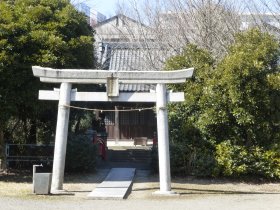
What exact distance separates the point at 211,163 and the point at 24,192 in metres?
6.30

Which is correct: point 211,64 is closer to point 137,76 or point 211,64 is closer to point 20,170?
point 137,76

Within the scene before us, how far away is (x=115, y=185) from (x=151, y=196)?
1.67 metres

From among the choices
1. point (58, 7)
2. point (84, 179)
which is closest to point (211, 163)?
point (84, 179)

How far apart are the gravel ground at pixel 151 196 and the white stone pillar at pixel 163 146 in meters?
0.48

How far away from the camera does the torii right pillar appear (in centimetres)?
1421

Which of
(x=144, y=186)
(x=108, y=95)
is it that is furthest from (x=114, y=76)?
(x=144, y=186)

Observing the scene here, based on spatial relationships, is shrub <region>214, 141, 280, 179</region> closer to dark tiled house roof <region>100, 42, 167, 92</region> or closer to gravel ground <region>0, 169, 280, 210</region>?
gravel ground <region>0, 169, 280, 210</region>

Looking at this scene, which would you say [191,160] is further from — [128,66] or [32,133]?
[128,66]

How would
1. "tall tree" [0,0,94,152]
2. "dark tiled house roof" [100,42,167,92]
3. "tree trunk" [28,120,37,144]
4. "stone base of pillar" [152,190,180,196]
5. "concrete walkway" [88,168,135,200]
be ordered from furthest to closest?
1. "dark tiled house roof" [100,42,167,92]
2. "tree trunk" [28,120,37,144]
3. "tall tree" [0,0,94,152]
4. "stone base of pillar" [152,190,180,196]
5. "concrete walkway" [88,168,135,200]

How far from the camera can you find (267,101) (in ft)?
54.1

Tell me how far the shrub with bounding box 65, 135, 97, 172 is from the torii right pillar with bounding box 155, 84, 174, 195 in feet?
13.9

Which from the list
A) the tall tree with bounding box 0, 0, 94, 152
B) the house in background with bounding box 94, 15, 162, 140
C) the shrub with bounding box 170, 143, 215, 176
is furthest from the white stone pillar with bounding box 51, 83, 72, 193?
the house in background with bounding box 94, 15, 162, 140

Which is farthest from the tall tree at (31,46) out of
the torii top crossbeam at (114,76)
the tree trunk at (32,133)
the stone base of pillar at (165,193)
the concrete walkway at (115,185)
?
the stone base of pillar at (165,193)

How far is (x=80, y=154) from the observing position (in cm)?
1767
